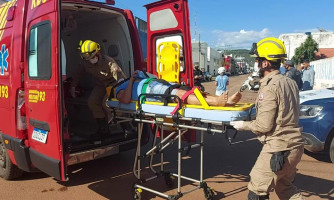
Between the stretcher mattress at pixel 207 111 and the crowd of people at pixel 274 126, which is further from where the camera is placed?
the stretcher mattress at pixel 207 111

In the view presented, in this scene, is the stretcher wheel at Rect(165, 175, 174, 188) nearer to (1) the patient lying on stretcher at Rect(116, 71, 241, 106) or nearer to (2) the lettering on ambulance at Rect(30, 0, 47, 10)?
(1) the patient lying on stretcher at Rect(116, 71, 241, 106)

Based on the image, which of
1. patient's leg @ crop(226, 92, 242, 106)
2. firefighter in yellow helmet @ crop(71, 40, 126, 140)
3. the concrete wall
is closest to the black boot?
firefighter in yellow helmet @ crop(71, 40, 126, 140)

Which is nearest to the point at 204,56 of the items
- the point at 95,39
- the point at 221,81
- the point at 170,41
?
the point at 221,81

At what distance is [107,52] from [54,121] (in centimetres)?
260

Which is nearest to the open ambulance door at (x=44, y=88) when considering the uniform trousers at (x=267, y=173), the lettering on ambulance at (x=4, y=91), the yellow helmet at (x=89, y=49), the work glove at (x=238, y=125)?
the lettering on ambulance at (x=4, y=91)

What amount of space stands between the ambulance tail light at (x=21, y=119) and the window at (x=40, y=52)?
399 millimetres

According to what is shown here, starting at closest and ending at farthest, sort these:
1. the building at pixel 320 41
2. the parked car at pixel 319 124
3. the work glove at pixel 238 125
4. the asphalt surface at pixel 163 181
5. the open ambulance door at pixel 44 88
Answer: the work glove at pixel 238 125, the open ambulance door at pixel 44 88, the asphalt surface at pixel 163 181, the parked car at pixel 319 124, the building at pixel 320 41

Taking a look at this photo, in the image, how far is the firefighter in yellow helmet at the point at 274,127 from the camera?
9.46ft

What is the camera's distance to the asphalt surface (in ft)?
14.5

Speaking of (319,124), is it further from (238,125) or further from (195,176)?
(238,125)

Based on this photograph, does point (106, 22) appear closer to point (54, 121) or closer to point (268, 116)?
point (54, 121)

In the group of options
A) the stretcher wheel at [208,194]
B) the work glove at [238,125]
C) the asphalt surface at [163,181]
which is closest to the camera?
the work glove at [238,125]

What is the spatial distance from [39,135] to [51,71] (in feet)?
2.84

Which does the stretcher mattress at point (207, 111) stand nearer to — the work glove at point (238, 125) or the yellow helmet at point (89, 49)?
the work glove at point (238, 125)
